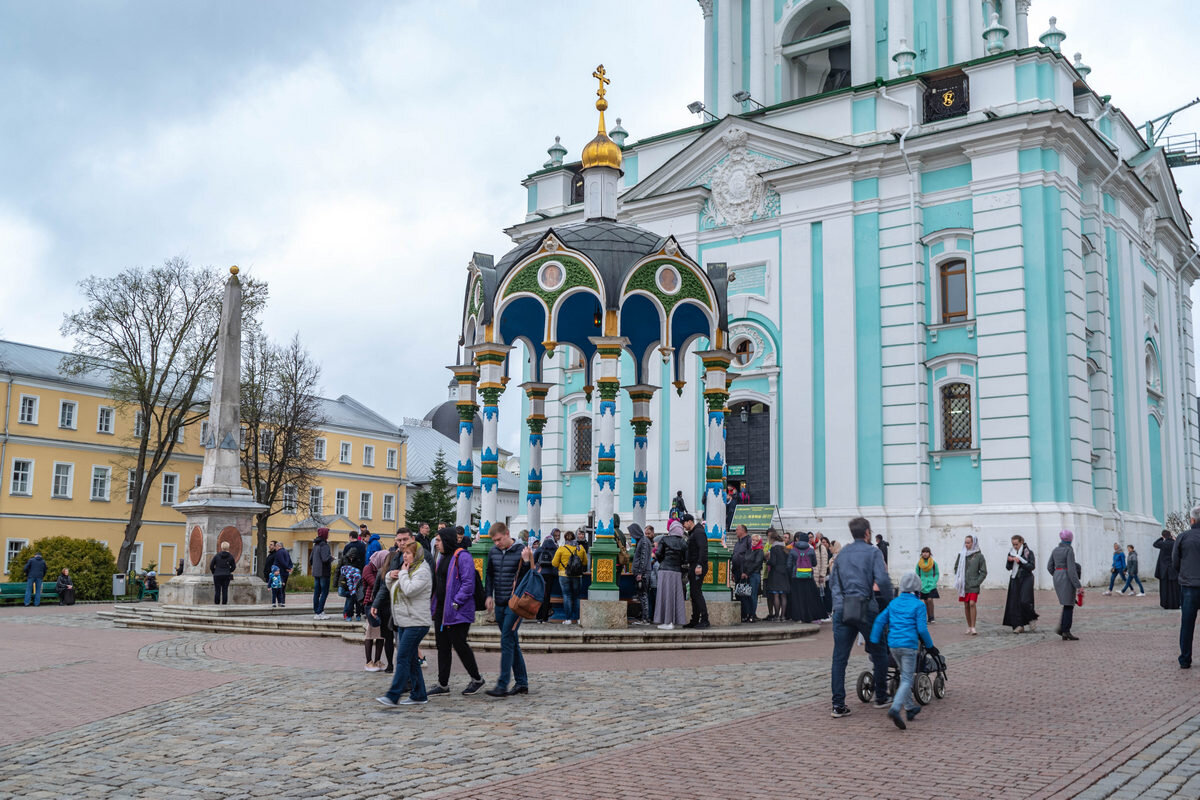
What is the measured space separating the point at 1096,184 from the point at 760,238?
8983 mm

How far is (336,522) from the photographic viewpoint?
206ft

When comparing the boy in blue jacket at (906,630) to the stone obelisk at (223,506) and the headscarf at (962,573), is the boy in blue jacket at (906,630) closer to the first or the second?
the headscarf at (962,573)

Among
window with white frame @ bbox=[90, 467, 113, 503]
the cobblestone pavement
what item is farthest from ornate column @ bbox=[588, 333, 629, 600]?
window with white frame @ bbox=[90, 467, 113, 503]

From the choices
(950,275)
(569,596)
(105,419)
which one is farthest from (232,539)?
(105,419)

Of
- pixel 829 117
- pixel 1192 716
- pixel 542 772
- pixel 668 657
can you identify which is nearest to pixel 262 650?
pixel 668 657

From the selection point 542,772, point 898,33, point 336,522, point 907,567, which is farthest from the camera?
point 336,522

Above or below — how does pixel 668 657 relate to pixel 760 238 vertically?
below

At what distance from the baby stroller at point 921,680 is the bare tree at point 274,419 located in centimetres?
3783

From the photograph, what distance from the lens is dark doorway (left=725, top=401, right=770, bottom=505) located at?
30.8 m

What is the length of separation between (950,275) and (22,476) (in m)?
41.1

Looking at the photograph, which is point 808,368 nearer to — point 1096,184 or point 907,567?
point 907,567

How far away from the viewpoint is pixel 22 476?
49.7 meters

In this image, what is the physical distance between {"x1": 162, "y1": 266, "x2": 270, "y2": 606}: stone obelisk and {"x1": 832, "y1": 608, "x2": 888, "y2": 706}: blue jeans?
1609 cm

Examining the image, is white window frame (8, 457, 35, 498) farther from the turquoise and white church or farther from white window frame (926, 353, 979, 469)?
white window frame (926, 353, 979, 469)
